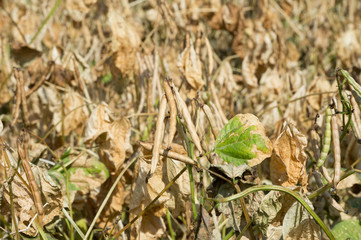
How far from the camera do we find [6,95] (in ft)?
5.05

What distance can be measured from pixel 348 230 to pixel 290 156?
23 centimetres

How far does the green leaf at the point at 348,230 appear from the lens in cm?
90

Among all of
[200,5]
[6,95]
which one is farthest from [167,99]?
A: [200,5]

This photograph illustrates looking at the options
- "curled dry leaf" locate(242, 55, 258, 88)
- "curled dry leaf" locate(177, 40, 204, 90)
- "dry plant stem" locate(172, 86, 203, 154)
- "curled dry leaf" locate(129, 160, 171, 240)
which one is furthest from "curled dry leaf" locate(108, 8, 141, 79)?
"dry plant stem" locate(172, 86, 203, 154)

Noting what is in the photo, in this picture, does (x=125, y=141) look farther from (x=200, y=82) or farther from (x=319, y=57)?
(x=319, y=57)

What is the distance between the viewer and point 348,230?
91cm

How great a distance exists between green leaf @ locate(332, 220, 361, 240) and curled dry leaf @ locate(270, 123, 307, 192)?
0.16 metres

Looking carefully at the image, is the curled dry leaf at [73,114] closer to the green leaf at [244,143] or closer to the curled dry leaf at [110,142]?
the curled dry leaf at [110,142]

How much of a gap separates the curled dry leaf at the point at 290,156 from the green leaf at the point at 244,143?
0.44 ft

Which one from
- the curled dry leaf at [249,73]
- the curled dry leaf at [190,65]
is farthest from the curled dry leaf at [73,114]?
the curled dry leaf at [249,73]

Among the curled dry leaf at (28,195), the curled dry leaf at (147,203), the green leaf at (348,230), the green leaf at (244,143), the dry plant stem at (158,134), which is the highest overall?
the dry plant stem at (158,134)

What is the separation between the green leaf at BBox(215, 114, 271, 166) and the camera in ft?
2.16

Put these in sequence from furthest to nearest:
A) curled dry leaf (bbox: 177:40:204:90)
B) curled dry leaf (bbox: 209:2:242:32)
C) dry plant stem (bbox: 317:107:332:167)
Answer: curled dry leaf (bbox: 209:2:242:32), curled dry leaf (bbox: 177:40:204:90), dry plant stem (bbox: 317:107:332:167)

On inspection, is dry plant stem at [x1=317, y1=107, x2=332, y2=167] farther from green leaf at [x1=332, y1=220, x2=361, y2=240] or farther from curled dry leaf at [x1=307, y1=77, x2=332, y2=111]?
curled dry leaf at [x1=307, y1=77, x2=332, y2=111]
